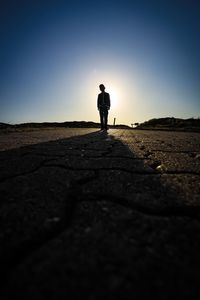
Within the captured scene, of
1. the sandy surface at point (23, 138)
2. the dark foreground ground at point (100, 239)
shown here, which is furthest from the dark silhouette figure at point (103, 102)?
the dark foreground ground at point (100, 239)

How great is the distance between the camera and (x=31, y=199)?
0.78 m

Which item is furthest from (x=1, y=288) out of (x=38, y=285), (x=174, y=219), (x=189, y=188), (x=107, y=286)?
(x=189, y=188)

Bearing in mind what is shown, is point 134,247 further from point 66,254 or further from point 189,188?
point 189,188

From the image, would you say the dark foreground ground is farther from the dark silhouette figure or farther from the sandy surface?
the dark silhouette figure

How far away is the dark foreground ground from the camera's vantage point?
0.38 m

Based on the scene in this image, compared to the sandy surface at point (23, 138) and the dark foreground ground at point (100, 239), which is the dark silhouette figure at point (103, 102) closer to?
the sandy surface at point (23, 138)

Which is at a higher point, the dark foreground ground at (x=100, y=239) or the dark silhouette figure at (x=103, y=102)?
the dark silhouette figure at (x=103, y=102)

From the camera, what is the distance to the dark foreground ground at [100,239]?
384 millimetres

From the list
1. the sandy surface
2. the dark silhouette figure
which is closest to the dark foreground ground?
the sandy surface

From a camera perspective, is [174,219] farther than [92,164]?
No

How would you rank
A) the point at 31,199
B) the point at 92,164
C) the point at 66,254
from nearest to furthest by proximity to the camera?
the point at 66,254
the point at 31,199
the point at 92,164

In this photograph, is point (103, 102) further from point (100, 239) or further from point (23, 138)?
point (100, 239)

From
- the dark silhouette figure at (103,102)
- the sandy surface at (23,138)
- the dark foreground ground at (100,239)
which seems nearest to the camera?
the dark foreground ground at (100,239)

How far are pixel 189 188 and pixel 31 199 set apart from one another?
2.39 ft
